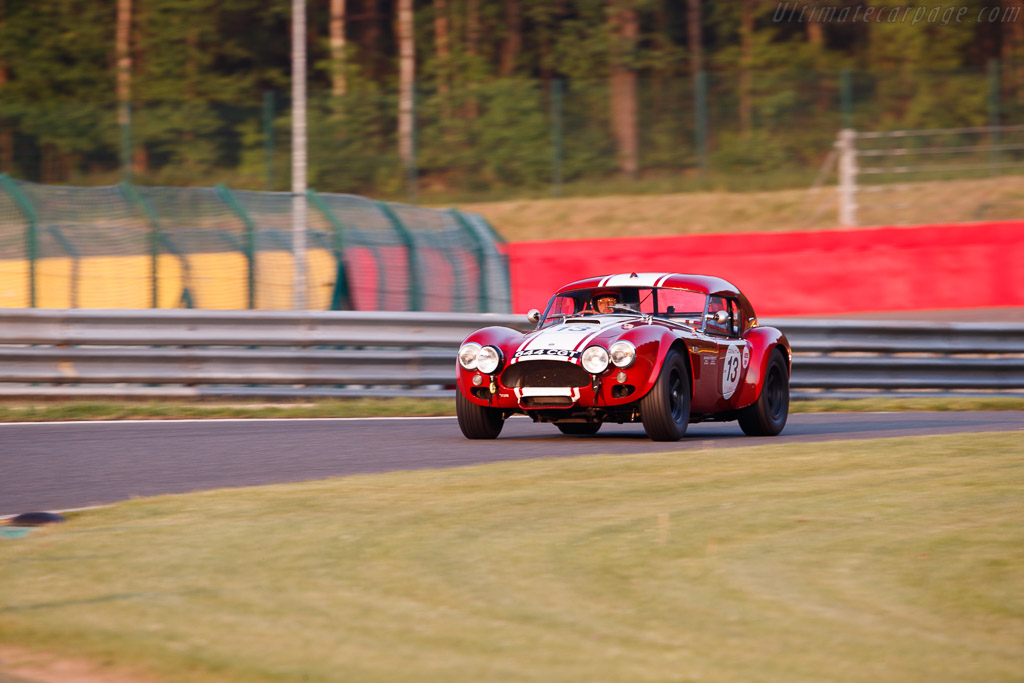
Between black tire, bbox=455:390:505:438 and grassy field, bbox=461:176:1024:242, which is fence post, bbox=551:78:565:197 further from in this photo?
black tire, bbox=455:390:505:438

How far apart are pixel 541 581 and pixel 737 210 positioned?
83.4 feet

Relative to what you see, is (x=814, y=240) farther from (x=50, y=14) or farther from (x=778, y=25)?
(x=50, y=14)

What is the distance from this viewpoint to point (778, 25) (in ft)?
150

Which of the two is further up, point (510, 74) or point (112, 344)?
point (510, 74)

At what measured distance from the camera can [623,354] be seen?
9.06m

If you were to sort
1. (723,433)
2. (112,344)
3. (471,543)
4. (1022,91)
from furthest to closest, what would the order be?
(1022,91) → (112,344) → (723,433) → (471,543)

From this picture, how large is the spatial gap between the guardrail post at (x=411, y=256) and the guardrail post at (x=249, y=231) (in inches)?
78.4

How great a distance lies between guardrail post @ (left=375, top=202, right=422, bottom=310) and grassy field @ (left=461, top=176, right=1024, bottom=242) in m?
11.9

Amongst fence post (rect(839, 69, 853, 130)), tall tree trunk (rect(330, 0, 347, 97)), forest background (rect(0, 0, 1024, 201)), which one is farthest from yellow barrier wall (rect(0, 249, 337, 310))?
tall tree trunk (rect(330, 0, 347, 97))

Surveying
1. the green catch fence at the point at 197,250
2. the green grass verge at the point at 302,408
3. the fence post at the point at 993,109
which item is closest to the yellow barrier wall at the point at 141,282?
the green catch fence at the point at 197,250

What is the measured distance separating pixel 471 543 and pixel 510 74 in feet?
140

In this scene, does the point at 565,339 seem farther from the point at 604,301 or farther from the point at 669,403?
the point at 604,301

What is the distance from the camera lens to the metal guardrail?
12305 mm

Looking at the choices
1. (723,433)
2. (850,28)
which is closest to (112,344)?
(723,433)
